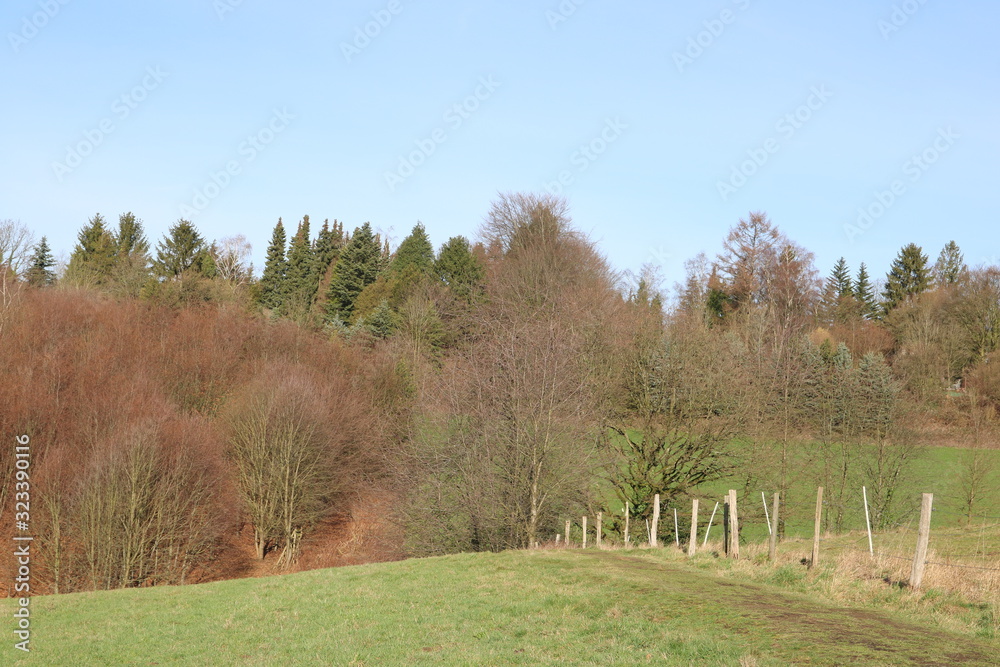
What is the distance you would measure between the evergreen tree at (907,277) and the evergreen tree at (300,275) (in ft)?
199

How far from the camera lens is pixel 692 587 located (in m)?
15.1

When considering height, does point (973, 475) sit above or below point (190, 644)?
above

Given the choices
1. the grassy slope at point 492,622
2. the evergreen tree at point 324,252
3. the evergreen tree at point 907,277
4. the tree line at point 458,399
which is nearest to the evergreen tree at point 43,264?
the tree line at point 458,399

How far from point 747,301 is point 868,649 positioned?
194 ft

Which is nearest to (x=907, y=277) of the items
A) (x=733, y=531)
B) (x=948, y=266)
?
(x=948, y=266)

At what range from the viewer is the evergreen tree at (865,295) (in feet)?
296

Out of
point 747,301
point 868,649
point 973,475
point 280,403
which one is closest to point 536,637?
point 868,649

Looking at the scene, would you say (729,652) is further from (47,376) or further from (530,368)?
(47,376)

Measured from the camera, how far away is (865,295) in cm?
9700

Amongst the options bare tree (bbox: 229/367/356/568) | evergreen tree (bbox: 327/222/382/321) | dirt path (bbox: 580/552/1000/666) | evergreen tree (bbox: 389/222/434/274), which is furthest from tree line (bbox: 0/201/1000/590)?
dirt path (bbox: 580/552/1000/666)

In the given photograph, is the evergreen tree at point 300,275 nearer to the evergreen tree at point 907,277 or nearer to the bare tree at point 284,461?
the bare tree at point 284,461

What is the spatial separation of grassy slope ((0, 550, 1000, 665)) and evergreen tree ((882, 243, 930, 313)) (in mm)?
73952

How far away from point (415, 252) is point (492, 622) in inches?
2784

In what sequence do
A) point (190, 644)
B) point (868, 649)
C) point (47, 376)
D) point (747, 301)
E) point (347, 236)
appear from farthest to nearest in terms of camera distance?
point (347, 236), point (747, 301), point (47, 376), point (190, 644), point (868, 649)
